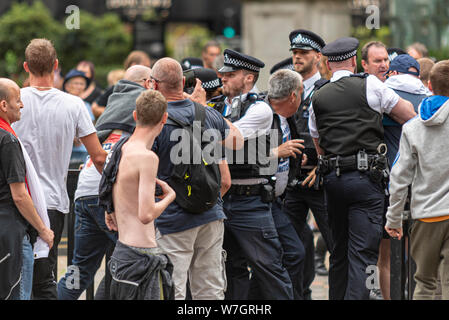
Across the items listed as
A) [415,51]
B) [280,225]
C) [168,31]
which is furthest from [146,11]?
[280,225]

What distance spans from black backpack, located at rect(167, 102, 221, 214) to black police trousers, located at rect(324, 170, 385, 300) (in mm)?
1154

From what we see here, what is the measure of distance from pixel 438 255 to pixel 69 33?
19.0 metres

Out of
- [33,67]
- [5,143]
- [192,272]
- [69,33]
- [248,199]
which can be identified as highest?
[69,33]

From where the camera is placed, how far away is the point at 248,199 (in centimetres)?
626

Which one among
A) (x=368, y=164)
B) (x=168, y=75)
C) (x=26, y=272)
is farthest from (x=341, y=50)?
(x=26, y=272)

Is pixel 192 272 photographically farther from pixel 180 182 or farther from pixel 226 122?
pixel 226 122

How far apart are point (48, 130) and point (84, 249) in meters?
1.00

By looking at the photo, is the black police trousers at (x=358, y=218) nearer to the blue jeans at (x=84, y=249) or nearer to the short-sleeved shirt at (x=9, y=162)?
the blue jeans at (x=84, y=249)

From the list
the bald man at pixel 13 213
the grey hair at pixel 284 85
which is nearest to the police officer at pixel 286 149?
the grey hair at pixel 284 85

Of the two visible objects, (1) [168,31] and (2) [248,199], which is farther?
(1) [168,31]

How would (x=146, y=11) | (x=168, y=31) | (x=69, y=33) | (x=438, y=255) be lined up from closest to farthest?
(x=438, y=255) < (x=69, y=33) < (x=146, y=11) < (x=168, y=31)

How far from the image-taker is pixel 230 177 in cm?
603

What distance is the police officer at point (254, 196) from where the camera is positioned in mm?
6180

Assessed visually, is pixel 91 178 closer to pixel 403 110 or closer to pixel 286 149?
pixel 286 149
